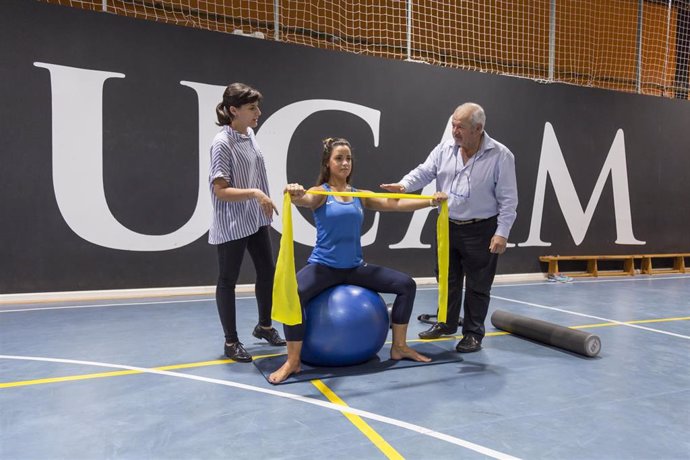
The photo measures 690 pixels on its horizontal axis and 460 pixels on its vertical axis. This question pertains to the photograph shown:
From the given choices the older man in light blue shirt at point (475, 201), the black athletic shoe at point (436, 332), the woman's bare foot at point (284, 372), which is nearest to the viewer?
the woman's bare foot at point (284, 372)

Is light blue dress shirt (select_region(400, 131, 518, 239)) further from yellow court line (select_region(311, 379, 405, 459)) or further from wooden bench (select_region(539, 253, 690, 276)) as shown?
wooden bench (select_region(539, 253, 690, 276))

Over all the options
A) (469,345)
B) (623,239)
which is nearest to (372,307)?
(469,345)

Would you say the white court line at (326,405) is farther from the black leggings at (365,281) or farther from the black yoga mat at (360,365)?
the black leggings at (365,281)

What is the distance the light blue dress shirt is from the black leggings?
2.64 feet

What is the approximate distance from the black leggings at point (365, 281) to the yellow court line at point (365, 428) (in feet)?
1.65

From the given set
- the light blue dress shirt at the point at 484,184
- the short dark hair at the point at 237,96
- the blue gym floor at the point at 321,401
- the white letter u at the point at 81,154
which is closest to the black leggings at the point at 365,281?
the blue gym floor at the point at 321,401

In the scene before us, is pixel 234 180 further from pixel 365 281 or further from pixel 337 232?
pixel 365 281

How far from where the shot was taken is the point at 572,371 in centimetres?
338

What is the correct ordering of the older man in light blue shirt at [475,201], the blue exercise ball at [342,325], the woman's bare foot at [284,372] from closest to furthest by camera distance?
the woman's bare foot at [284,372] < the blue exercise ball at [342,325] < the older man in light blue shirt at [475,201]

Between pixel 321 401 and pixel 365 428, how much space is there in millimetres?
398

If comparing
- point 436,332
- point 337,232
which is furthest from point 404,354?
point 337,232

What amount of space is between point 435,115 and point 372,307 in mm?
4441

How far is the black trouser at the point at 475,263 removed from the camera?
377 centimetres

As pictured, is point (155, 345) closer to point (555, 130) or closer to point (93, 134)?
point (93, 134)
